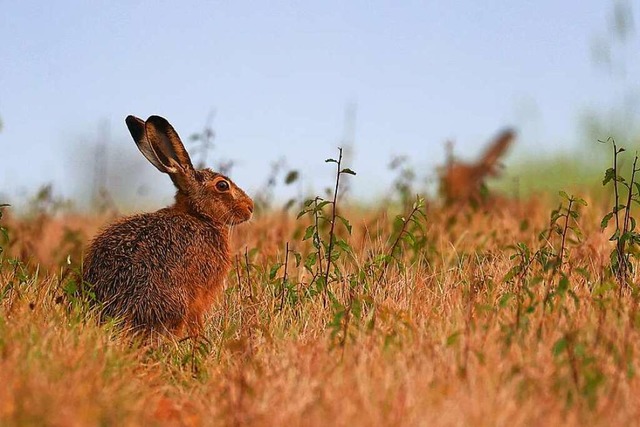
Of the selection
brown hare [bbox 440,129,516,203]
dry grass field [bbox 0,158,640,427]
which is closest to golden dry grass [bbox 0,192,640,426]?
dry grass field [bbox 0,158,640,427]

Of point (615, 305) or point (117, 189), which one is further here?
point (117, 189)

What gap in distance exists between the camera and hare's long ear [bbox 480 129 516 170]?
12.6 m

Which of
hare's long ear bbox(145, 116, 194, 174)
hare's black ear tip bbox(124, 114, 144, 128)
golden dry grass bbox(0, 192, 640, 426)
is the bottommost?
golden dry grass bbox(0, 192, 640, 426)

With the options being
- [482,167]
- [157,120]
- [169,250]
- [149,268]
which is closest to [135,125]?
[157,120]

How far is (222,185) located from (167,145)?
510 millimetres

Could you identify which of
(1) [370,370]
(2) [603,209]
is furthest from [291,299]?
(2) [603,209]

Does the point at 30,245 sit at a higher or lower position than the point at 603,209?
lower

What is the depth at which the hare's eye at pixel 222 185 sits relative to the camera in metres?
7.45

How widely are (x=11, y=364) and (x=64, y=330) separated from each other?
866mm

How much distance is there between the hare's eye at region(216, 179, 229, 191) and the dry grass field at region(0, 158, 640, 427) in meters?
0.65

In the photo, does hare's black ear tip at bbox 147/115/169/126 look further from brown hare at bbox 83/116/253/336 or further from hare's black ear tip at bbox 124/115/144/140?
hare's black ear tip at bbox 124/115/144/140

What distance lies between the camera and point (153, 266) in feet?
21.2

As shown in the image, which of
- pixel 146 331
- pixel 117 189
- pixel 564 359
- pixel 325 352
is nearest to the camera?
pixel 564 359

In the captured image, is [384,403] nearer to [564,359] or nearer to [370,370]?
[370,370]
